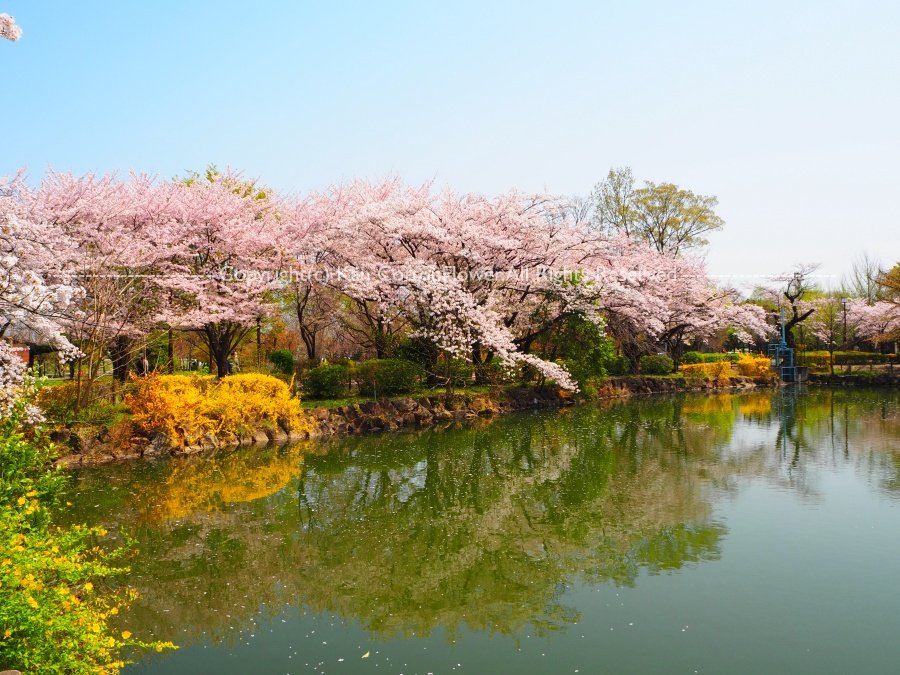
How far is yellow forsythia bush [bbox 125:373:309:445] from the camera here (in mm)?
13203

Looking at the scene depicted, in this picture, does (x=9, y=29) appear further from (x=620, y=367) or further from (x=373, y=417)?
(x=620, y=367)

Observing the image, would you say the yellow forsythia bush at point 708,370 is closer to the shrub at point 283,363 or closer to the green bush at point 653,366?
the green bush at point 653,366

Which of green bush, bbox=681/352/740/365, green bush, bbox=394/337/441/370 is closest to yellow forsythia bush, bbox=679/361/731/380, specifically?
green bush, bbox=681/352/740/365

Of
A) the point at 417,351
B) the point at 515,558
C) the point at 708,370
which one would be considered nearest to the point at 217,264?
the point at 417,351

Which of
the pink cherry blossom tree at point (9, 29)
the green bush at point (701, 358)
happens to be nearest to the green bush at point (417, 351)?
the pink cherry blossom tree at point (9, 29)

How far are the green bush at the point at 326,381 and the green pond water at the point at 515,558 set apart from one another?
156 inches

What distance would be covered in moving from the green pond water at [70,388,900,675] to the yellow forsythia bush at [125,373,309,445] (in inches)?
33.1

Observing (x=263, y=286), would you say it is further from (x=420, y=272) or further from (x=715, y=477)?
(x=715, y=477)

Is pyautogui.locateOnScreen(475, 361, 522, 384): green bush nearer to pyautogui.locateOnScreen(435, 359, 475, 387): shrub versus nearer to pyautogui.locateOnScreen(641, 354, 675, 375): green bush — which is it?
pyautogui.locateOnScreen(435, 359, 475, 387): shrub

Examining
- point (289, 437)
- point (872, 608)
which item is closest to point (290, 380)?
point (289, 437)

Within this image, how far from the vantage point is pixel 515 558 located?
728 centimetres

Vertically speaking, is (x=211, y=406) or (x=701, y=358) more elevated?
(x=701, y=358)

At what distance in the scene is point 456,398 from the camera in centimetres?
1912

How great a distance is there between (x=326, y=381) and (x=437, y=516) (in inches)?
363
